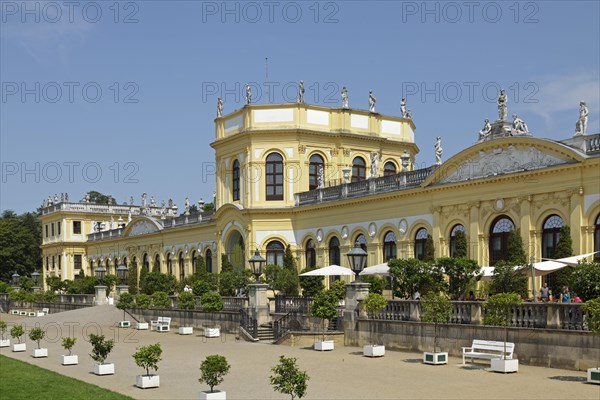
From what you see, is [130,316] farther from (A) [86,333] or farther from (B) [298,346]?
(B) [298,346]

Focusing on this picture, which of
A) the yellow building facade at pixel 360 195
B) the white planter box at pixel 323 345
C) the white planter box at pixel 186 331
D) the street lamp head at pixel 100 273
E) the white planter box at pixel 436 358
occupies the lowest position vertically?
the white planter box at pixel 186 331

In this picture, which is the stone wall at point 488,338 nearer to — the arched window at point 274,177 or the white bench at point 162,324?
the white bench at point 162,324

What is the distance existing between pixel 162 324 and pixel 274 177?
1206cm

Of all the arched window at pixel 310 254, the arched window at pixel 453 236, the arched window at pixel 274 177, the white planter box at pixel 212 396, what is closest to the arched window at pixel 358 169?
the arched window at pixel 274 177

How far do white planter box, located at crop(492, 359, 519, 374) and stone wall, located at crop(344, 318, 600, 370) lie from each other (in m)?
1.11

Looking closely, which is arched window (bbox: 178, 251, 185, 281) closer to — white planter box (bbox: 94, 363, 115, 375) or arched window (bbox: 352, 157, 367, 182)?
arched window (bbox: 352, 157, 367, 182)

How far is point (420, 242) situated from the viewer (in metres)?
36.6

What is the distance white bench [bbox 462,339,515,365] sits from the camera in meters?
19.9

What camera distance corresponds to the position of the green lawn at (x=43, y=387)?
52.8 feet

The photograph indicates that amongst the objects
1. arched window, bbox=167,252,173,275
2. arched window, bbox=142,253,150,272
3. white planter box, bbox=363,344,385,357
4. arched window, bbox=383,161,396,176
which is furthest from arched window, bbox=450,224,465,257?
arched window, bbox=142,253,150,272

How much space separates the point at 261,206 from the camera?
4572 cm

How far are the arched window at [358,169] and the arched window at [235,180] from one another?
21.8ft

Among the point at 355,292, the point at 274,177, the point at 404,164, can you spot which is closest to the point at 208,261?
the point at 274,177

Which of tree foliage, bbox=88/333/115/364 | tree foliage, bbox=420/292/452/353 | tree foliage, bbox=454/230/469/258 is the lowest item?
tree foliage, bbox=88/333/115/364
